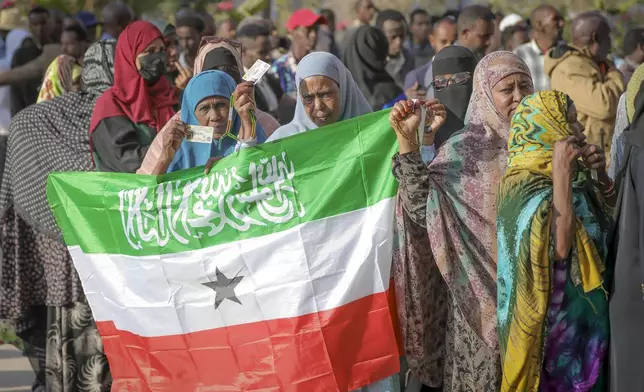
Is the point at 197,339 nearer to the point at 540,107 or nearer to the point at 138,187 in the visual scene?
the point at 138,187

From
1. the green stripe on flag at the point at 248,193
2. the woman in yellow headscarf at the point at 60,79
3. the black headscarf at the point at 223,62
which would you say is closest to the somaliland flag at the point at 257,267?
the green stripe on flag at the point at 248,193

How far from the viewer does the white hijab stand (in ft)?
34.8

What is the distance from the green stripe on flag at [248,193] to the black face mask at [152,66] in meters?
1.07

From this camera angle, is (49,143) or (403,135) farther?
(49,143)

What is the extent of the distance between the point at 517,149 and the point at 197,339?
1.75 m

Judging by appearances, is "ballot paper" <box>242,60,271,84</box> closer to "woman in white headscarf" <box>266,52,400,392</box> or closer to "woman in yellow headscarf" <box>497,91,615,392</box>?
"woman in white headscarf" <box>266,52,400,392</box>

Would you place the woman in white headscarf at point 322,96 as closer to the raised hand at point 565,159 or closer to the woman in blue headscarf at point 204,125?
the woman in blue headscarf at point 204,125

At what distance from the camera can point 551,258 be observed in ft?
14.8

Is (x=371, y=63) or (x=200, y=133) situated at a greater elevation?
(x=200, y=133)

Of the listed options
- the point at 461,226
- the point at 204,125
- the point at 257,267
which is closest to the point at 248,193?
the point at 257,267

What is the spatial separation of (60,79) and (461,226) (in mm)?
4107

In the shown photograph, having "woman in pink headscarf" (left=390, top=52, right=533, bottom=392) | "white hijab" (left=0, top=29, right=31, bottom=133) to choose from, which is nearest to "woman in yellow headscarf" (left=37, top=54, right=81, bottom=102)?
"white hijab" (left=0, top=29, right=31, bottom=133)

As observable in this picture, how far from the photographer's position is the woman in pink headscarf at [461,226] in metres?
4.92

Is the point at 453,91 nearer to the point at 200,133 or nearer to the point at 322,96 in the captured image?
the point at 322,96
